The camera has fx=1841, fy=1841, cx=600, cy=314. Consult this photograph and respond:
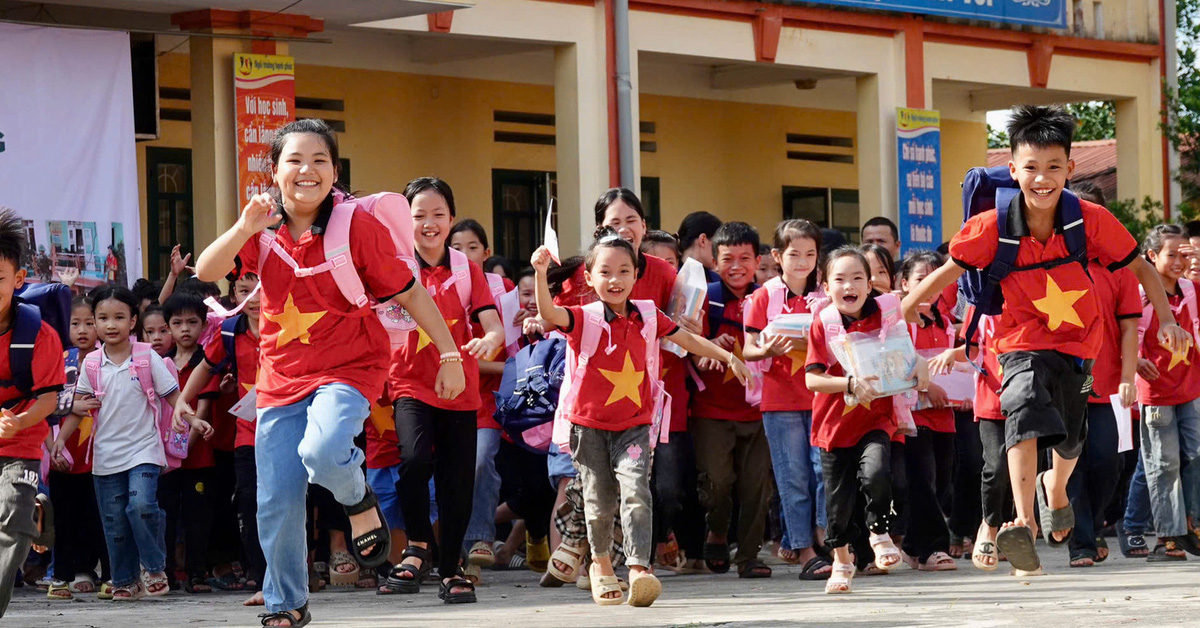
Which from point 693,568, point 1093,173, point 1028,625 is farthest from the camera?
point 1093,173

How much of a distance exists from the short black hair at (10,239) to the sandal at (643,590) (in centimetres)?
284

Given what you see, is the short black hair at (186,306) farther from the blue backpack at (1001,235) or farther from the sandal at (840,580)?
the blue backpack at (1001,235)

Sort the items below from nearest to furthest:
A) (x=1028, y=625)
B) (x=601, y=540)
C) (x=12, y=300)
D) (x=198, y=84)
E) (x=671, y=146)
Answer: (x=1028, y=625), (x=12, y=300), (x=601, y=540), (x=198, y=84), (x=671, y=146)

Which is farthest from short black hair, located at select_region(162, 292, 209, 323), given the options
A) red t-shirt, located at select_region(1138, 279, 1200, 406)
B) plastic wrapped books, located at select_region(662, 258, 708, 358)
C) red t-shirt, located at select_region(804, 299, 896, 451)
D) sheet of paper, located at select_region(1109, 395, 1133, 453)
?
red t-shirt, located at select_region(1138, 279, 1200, 406)

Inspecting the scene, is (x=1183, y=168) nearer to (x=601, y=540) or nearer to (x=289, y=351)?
(x=601, y=540)

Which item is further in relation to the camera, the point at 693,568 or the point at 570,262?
the point at 693,568

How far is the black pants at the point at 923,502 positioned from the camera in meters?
10.0

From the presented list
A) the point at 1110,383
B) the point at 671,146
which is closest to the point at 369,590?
the point at 1110,383

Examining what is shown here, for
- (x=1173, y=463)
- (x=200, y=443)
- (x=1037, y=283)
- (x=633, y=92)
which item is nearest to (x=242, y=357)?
(x=200, y=443)

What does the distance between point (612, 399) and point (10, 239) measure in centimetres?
265

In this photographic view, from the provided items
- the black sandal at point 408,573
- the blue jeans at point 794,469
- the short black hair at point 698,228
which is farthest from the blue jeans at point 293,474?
the short black hair at point 698,228

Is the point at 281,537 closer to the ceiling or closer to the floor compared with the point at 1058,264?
closer to the floor

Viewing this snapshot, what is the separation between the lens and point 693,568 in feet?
33.9

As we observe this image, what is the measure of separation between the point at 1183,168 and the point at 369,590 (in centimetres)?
1486
